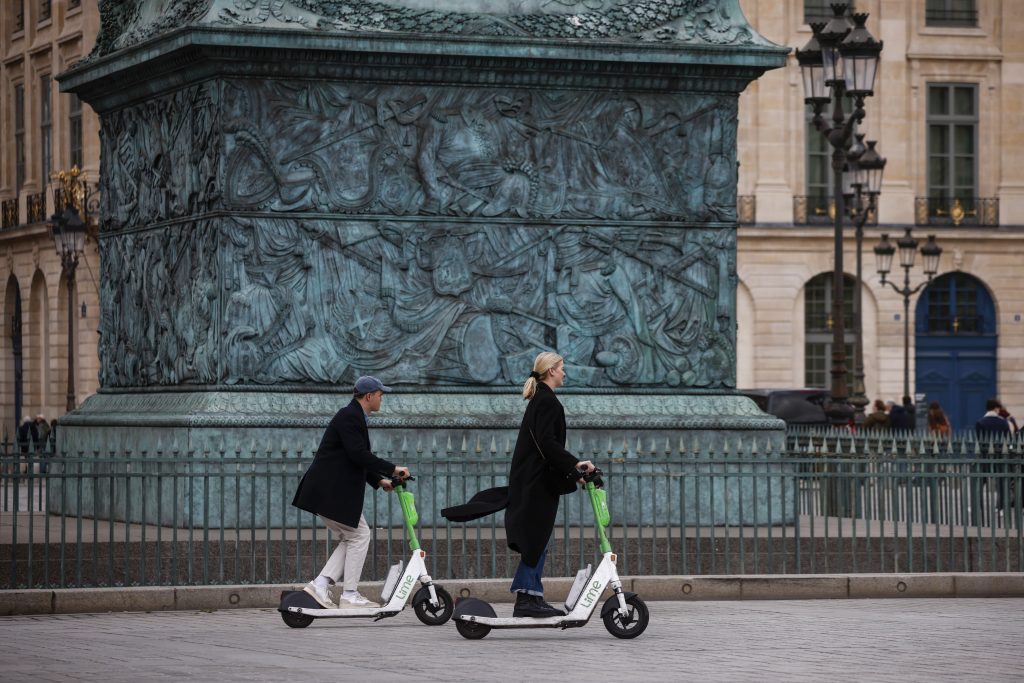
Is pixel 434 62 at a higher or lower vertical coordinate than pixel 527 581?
higher

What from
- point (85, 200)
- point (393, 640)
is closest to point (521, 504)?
point (393, 640)

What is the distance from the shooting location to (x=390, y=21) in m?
19.1

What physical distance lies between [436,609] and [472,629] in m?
0.84

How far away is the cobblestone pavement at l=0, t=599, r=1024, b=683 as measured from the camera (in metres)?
12.3

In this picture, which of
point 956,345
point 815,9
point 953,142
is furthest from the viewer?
point 953,142

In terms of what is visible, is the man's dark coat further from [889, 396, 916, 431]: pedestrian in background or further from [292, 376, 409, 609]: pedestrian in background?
[889, 396, 916, 431]: pedestrian in background

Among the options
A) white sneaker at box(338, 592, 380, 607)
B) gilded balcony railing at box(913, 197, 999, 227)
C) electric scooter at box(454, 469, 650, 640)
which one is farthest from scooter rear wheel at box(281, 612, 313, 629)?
gilded balcony railing at box(913, 197, 999, 227)

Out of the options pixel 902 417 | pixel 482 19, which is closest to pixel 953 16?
pixel 902 417

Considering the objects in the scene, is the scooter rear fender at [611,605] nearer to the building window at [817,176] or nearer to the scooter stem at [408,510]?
the scooter stem at [408,510]

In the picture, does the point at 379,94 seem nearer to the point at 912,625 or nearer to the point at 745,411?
the point at 745,411

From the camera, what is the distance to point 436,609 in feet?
49.1

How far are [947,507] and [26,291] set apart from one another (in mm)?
48173

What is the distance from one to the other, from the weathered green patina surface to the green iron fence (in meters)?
0.60

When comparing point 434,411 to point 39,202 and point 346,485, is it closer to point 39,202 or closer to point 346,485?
point 346,485
